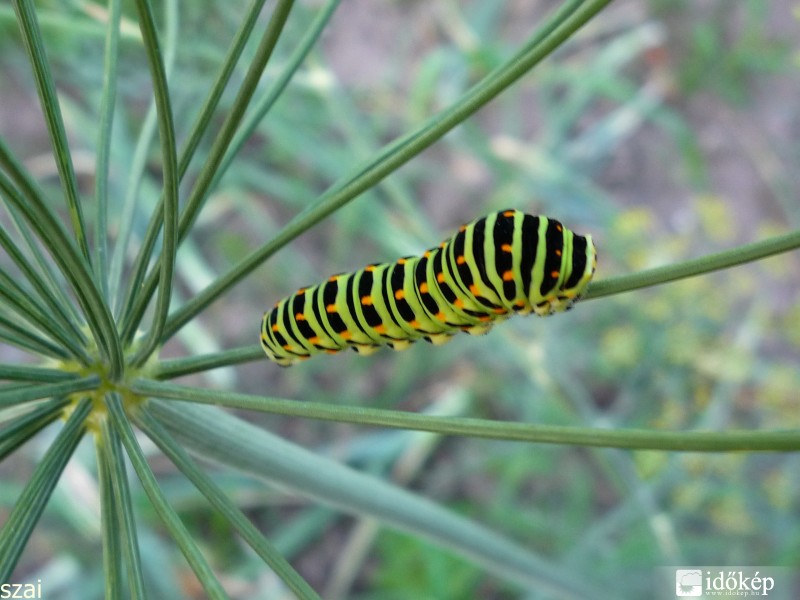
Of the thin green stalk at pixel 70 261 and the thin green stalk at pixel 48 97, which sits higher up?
the thin green stalk at pixel 48 97

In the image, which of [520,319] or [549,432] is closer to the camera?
[549,432]

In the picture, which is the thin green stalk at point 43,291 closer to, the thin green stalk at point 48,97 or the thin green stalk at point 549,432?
the thin green stalk at point 48,97

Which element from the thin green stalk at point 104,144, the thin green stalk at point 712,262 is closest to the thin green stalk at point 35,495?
the thin green stalk at point 104,144

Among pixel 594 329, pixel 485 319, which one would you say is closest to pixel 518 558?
pixel 485 319

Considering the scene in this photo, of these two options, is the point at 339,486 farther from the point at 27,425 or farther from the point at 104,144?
the point at 104,144

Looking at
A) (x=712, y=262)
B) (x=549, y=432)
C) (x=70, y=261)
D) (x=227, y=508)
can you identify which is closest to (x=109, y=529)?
(x=227, y=508)

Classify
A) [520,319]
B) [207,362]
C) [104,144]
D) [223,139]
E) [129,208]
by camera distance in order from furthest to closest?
[520,319], [129,208], [104,144], [207,362], [223,139]
